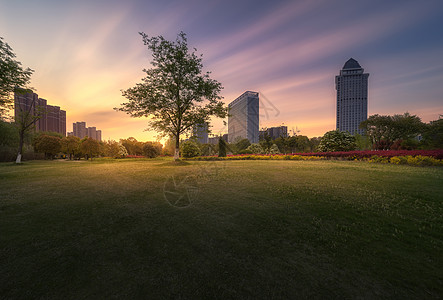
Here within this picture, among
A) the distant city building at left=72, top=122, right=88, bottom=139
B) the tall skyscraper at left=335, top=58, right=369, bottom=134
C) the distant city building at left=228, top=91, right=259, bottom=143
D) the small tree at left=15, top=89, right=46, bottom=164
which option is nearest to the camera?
the distant city building at left=228, top=91, right=259, bottom=143

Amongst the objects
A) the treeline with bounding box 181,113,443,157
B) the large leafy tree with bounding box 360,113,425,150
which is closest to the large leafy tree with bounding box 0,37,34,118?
the treeline with bounding box 181,113,443,157

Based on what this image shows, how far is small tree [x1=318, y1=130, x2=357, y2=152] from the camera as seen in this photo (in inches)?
1116

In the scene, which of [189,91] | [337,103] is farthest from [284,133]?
[337,103]

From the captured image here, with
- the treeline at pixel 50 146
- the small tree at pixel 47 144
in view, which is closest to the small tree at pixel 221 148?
the treeline at pixel 50 146

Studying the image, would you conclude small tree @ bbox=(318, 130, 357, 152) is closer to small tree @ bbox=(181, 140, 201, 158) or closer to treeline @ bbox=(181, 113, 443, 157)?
treeline @ bbox=(181, 113, 443, 157)

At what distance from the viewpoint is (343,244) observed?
2857 millimetres

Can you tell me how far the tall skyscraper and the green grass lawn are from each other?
559ft

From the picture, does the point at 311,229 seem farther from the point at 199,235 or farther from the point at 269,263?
the point at 199,235

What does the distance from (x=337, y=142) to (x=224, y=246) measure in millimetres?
33196

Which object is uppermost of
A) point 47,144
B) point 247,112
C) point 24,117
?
point 247,112

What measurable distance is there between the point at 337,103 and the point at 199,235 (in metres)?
186

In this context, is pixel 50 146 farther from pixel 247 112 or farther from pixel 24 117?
pixel 247 112

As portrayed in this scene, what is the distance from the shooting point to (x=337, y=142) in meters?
28.5

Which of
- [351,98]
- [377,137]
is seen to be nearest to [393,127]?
[377,137]
